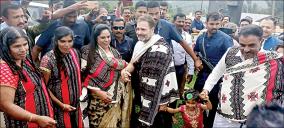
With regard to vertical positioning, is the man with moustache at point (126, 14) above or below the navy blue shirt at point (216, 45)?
above

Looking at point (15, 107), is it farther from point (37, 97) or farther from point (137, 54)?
point (137, 54)

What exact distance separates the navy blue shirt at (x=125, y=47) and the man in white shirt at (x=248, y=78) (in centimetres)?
141

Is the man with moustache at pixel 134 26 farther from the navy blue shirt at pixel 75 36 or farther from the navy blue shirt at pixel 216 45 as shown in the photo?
the navy blue shirt at pixel 216 45

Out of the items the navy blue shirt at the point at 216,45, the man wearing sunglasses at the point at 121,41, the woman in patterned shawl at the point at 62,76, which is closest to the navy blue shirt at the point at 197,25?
the navy blue shirt at the point at 216,45

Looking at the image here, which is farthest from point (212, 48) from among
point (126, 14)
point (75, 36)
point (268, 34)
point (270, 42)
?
point (126, 14)

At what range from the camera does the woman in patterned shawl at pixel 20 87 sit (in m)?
2.94

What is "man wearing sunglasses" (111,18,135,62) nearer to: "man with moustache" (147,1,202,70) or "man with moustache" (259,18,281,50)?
"man with moustache" (147,1,202,70)

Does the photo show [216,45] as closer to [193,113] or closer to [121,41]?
[193,113]

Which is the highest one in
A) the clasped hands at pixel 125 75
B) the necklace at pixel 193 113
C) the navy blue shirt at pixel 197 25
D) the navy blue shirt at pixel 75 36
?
the navy blue shirt at pixel 75 36

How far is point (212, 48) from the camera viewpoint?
17.0 feet

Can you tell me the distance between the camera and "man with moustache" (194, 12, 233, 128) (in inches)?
203

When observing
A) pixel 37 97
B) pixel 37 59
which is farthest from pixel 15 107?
pixel 37 59

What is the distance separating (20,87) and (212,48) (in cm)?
291

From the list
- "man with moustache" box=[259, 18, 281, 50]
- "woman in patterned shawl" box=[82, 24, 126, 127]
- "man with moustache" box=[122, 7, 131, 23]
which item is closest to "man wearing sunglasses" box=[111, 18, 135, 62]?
"woman in patterned shawl" box=[82, 24, 126, 127]
